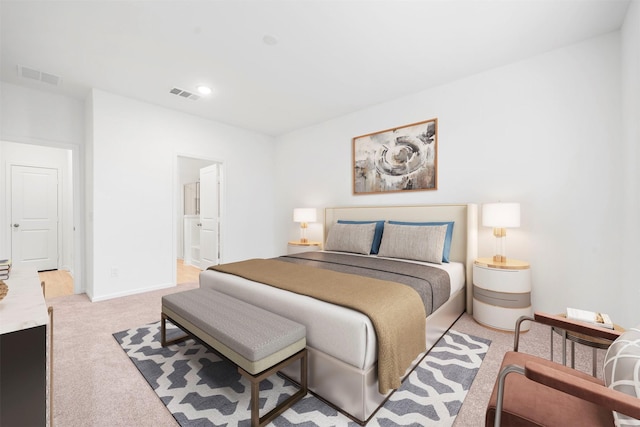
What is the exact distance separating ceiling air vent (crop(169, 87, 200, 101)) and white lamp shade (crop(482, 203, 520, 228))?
3.76m

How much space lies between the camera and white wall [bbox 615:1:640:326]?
193 cm

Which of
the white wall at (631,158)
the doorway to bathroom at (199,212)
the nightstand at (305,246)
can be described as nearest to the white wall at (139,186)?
the doorway to bathroom at (199,212)

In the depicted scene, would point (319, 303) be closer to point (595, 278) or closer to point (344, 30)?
point (344, 30)

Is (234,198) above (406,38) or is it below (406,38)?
below

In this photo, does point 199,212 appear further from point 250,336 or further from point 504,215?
point 504,215

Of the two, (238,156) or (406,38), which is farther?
(238,156)

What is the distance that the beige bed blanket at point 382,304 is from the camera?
1.46 meters

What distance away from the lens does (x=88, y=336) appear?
2.42 m

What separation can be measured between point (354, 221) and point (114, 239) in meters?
3.18

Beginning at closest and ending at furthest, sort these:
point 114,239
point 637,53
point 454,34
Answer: point 637,53
point 454,34
point 114,239

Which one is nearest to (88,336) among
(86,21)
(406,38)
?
(86,21)

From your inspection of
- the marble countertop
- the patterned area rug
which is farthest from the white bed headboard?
the marble countertop

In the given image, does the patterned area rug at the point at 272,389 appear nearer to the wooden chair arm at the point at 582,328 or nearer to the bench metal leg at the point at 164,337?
the bench metal leg at the point at 164,337

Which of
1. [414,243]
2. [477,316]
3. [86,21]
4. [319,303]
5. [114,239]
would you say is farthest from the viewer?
[114,239]
